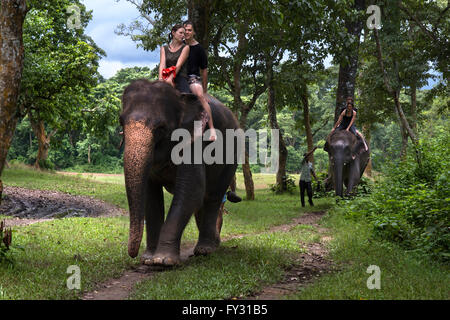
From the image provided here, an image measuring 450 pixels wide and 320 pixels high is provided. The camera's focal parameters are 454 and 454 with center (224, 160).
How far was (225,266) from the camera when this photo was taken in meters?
5.87

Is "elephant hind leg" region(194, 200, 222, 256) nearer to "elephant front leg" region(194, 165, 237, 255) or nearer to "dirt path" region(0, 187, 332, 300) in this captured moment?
"elephant front leg" region(194, 165, 237, 255)

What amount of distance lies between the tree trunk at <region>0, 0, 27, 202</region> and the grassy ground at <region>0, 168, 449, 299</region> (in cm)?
167

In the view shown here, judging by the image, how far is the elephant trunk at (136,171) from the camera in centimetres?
524

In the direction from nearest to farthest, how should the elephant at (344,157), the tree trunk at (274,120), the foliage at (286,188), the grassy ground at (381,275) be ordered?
the grassy ground at (381,275) < the elephant at (344,157) < the tree trunk at (274,120) < the foliage at (286,188)

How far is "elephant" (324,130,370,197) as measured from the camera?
12849 millimetres

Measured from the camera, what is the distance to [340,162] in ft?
42.3

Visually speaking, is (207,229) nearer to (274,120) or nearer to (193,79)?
(193,79)

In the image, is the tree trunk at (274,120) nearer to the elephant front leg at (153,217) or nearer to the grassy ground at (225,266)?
the grassy ground at (225,266)

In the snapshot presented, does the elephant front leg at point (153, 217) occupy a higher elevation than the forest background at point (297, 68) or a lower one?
lower

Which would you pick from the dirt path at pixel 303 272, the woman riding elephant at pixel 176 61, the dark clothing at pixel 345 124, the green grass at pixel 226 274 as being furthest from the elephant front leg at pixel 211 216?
the dark clothing at pixel 345 124

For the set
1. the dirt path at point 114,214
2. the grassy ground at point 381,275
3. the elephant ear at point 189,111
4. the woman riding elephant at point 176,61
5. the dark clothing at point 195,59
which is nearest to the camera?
the grassy ground at point 381,275

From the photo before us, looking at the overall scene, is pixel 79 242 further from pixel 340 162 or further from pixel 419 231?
pixel 340 162

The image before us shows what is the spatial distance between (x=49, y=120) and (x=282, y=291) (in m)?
17.4

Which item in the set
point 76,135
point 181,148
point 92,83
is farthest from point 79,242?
point 76,135
